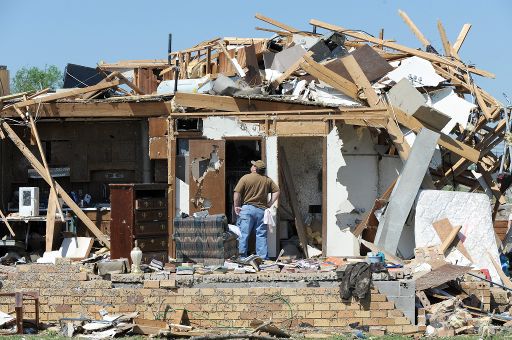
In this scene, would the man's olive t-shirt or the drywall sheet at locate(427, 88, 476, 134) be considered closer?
the man's olive t-shirt

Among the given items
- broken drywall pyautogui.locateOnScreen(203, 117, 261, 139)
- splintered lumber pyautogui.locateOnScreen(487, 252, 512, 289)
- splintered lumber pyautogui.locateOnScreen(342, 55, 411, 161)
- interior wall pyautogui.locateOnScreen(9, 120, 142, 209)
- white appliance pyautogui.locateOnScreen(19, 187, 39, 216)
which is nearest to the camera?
splintered lumber pyautogui.locateOnScreen(487, 252, 512, 289)

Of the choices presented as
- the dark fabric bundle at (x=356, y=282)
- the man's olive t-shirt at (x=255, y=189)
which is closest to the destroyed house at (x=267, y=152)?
the man's olive t-shirt at (x=255, y=189)

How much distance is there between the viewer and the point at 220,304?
1332 centimetres

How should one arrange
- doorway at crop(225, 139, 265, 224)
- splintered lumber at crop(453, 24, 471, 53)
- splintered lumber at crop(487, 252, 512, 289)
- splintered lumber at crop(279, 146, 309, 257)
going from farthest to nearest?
splintered lumber at crop(453, 24, 471, 53), doorway at crop(225, 139, 265, 224), splintered lumber at crop(279, 146, 309, 257), splintered lumber at crop(487, 252, 512, 289)

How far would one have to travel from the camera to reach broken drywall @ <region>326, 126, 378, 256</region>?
709 inches

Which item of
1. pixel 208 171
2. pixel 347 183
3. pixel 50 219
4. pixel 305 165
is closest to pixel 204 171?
pixel 208 171

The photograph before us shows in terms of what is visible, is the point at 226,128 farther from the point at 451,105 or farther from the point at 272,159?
the point at 451,105

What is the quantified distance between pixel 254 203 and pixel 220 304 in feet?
11.1

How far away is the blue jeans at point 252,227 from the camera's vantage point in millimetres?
16406

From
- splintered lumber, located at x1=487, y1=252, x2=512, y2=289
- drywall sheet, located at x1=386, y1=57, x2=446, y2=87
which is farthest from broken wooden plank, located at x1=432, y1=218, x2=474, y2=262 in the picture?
drywall sheet, located at x1=386, y1=57, x2=446, y2=87

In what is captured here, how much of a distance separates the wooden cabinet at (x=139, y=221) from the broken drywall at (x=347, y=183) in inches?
127

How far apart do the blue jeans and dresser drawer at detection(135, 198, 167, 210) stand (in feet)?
4.23

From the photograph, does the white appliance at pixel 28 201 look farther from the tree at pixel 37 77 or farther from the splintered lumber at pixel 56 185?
the tree at pixel 37 77

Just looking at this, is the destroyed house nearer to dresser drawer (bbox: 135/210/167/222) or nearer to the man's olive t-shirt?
dresser drawer (bbox: 135/210/167/222)
